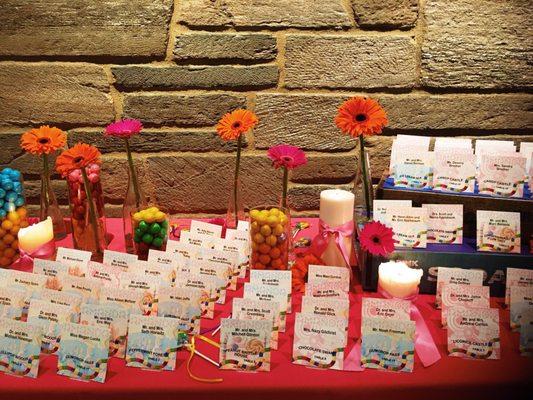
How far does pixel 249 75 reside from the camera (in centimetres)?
180

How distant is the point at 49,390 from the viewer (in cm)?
105

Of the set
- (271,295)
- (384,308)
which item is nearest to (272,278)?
(271,295)

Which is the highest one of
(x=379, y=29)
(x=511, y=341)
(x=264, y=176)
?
(x=379, y=29)

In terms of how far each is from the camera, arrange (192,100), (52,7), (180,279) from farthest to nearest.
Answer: (192,100), (52,7), (180,279)

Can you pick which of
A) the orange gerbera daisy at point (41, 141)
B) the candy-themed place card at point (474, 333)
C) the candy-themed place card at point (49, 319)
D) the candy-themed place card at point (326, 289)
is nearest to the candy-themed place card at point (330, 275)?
the candy-themed place card at point (326, 289)

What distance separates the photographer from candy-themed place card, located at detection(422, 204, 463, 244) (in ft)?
4.59

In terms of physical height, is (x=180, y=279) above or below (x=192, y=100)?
below

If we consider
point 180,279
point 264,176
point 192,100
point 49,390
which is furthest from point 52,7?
point 49,390

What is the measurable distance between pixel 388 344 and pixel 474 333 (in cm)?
20

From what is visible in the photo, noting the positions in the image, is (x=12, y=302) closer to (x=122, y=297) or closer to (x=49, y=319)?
(x=49, y=319)

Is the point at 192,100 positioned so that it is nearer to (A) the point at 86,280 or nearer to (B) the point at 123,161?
(B) the point at 123,161

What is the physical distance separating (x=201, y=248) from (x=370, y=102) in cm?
60

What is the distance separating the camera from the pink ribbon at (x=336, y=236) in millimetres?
1403

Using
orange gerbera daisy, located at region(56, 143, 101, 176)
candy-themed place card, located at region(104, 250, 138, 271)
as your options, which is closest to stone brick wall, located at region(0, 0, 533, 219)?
orange gerbera daisy, located at region(56, 143, 101, 176)
